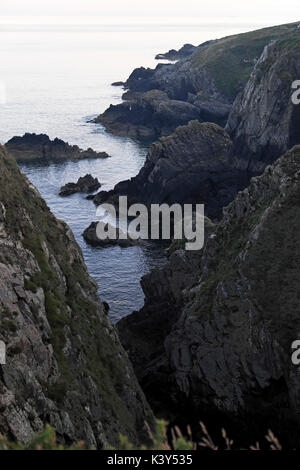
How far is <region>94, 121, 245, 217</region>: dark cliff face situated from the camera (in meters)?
113

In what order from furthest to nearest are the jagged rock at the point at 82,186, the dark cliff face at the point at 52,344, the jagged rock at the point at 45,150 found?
the jagged rock at the point at 45,150
the jagged rock at the point at 82,186
the dark cliff face at the point at 52,344

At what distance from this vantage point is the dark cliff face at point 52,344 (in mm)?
27594

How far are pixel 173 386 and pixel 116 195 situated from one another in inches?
2964

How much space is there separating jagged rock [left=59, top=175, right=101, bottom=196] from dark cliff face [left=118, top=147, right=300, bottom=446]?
75.8m

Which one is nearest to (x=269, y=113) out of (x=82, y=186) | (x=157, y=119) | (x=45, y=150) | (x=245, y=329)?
(x=82, y=186)

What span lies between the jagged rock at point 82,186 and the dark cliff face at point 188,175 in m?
8.43

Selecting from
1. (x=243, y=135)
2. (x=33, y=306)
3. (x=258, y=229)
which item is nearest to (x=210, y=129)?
(x=243, y=135)

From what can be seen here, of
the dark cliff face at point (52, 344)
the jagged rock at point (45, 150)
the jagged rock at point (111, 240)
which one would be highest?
the jagged rock at point (45, 150)

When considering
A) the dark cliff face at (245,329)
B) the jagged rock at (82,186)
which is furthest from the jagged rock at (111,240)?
the dark cliff face at (245,329)

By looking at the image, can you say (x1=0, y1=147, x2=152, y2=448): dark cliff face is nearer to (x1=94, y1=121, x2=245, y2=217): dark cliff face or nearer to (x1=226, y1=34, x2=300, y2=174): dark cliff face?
(x1=94, y1=121, x2=245, y2=217): dark cliff face

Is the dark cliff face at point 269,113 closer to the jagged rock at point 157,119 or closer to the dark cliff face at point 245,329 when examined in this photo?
the jagged rock at point 157,119

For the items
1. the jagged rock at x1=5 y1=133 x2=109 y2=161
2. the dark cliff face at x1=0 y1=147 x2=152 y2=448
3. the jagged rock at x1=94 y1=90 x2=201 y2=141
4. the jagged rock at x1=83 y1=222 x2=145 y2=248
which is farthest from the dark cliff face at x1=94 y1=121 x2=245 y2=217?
the dark cliff face at x1=0 y1=147 x2=152 y2=448

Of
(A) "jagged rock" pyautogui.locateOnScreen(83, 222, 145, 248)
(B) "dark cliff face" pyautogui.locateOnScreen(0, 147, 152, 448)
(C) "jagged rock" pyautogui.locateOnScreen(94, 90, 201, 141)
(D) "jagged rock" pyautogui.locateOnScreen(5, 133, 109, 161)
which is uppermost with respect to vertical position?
(C) "jagged rock" pyautogui.locateOnScreen(94, 90, 201, 141)

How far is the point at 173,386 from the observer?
158ft
